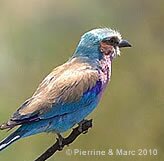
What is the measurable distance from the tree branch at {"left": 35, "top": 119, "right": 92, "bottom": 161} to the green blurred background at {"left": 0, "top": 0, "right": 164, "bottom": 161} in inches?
1.9

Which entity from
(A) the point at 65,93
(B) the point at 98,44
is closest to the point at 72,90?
(A) the point at 65,93

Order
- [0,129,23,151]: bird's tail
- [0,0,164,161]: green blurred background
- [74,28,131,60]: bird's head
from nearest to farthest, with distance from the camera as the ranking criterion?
[0,129,23,151]: bird's tail, [74,28,131,60]: bird's head, [0,0,164,161]: green blurred background

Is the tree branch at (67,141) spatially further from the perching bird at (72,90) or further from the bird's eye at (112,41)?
the bird's eye at (112,41)

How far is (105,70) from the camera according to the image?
1.73 metres

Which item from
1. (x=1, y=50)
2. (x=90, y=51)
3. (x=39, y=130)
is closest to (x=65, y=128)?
(x=39, y=130)

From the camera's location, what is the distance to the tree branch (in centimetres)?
177

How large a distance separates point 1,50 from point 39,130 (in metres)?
0.35

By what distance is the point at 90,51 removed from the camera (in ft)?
5.66

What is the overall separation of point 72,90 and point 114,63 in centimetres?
23

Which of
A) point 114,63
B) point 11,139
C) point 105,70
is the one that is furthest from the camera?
point 114,63

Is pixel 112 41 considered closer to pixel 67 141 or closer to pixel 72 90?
pixel 72 90

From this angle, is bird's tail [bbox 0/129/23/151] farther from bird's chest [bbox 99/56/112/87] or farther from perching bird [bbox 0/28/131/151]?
bird's chest [bbox 99/56/112/87]

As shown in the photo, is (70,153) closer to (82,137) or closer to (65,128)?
(82,137)

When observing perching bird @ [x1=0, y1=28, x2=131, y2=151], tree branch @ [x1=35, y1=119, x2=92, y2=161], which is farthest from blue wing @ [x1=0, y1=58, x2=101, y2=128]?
tree branch @ [x1=35, y1=119, x2=92, y2=161]
